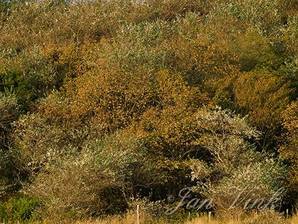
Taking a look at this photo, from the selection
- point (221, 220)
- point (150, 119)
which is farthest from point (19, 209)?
point (221, 220)

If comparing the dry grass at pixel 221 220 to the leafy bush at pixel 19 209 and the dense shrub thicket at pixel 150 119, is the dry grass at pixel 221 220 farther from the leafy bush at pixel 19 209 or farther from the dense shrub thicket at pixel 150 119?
the leafy bush at pixel 19 209

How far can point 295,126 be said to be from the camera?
31.7 m

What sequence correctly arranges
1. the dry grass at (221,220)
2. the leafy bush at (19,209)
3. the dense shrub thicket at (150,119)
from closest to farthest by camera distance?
the dry grass at (221,220)
the dense shrub thicket at (150,119)
the leafy bush at (19,209)

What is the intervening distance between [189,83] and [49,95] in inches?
345

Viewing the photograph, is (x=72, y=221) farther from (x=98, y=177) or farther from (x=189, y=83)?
(x=189, y=83)

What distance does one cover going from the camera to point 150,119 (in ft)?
102

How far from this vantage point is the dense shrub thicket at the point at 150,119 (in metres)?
27.1

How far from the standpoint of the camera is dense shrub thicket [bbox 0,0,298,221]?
2709 cm
